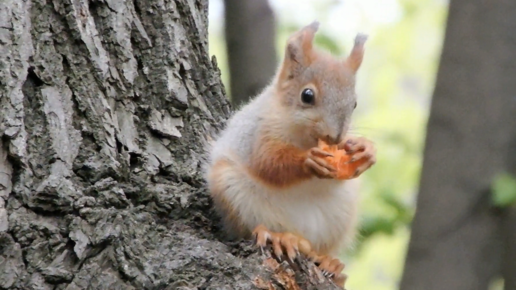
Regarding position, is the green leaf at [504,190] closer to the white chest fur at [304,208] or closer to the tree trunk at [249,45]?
the white chest fur at [304,208]

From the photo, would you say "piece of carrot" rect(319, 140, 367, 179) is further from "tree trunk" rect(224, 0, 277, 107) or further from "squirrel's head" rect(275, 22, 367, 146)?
"tree trunk" rect(224, 0, 277, 107)

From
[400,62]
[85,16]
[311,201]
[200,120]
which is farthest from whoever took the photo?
[400,62]

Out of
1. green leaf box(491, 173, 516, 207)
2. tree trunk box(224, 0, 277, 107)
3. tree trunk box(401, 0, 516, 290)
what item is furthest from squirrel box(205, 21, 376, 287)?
tree trunk box(401, 0, 516, 290)

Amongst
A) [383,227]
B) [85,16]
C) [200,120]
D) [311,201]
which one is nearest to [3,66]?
[85,16]

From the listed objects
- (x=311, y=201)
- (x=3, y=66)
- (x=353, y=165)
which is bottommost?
(x=311, y=201)

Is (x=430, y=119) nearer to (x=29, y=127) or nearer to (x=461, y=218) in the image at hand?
(x=461, y=218)

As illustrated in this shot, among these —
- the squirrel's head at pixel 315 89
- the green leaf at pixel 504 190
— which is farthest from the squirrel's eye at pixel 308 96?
the green leaf at pixel 504 190

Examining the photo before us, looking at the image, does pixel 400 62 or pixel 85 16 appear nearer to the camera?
pixel 85 16
